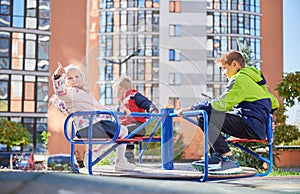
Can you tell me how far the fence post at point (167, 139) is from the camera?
2.69m

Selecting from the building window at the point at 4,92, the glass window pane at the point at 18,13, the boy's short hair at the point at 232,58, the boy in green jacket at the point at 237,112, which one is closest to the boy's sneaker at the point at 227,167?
the boy in green jacket at the point at 237,112

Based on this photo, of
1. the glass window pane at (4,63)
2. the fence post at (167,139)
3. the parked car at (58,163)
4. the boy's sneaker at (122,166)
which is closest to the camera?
the boy's sneaker at (122,166)

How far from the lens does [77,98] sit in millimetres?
2443

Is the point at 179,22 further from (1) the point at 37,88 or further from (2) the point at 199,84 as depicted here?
(1) the point at 37,88

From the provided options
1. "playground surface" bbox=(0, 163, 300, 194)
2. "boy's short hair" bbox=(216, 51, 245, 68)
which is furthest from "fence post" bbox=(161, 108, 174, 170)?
"playground surface" bbox=(0, 163, 300, 194)

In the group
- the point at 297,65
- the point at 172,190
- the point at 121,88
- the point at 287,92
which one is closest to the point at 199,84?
the point at 297,65

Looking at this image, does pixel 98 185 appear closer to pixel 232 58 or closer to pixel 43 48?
pixel 232 58

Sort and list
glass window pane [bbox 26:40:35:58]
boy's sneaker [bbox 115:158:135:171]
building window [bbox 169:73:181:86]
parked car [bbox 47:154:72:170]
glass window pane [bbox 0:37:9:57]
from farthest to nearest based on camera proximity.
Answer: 1. building window [bbox 169:73:181:86]
2. glass window pane [bbox 26:40:35:58]
3. glass window pane [bbox 0:37:9:57]
4. parked car [bbox 47:154:72:170]
5. boy's sneaker [bbox 115:158:135:171]

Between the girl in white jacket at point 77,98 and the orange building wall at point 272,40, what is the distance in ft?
58.5

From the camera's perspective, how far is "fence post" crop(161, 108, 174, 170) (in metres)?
2.69

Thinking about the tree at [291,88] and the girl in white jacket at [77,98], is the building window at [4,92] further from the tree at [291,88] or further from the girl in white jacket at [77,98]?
the girl in white jacket at [77,98]

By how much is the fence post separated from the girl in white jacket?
0.21 m

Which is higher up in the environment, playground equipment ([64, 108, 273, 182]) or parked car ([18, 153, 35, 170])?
playground equipment ([64, 108, 273, 182])

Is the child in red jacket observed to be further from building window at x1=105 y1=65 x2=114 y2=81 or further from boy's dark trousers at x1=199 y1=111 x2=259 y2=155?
building window at x1=105 y1=65 x2=114 y2=81
